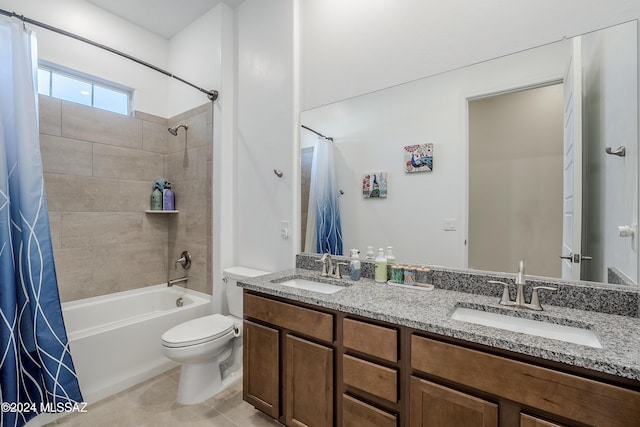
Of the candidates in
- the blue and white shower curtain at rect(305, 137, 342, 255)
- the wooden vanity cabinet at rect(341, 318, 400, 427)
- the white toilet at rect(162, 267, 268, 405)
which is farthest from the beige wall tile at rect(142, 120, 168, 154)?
the wooden vanity cabinet at rect(341, 318, 400, 427)

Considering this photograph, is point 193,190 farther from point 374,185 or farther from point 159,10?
point 374,185

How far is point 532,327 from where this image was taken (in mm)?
1125

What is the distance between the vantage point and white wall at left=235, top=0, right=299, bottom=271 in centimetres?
214

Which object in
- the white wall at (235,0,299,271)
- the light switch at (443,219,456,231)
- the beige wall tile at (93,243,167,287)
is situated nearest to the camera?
the light switch at (443,219,456,231)

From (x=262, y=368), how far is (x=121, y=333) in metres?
1.18

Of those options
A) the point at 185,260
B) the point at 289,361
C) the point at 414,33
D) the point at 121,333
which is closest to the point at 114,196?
the point at 185,260

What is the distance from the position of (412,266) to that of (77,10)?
324 cm

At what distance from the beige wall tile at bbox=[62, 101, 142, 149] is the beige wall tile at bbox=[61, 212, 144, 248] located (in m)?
0.65

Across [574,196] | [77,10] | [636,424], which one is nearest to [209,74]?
[77,10]

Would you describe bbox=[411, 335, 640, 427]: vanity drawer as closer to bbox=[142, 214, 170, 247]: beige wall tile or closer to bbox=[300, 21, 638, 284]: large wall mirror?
bbox=[300, 21, 638, 284]: large wall mirror

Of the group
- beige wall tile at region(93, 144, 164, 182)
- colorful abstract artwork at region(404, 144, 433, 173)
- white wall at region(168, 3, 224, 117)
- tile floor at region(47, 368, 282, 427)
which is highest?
white wall at region(168, 3, 224, 117)

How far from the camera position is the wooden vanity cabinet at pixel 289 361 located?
135cm

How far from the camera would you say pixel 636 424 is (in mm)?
750

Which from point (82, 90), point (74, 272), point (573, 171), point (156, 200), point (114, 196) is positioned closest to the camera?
point (573, 171)
